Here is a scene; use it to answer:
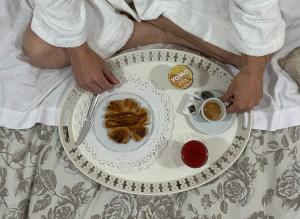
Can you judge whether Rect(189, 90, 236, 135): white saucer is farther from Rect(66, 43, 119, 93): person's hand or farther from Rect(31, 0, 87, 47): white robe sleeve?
Rect(31, 0, 87, 47): white robe sleeve

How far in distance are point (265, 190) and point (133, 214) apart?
0.31 m

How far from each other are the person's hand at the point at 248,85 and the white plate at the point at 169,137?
0.19 ft

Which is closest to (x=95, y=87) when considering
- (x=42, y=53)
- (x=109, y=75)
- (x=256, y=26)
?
(x=109, y=75)

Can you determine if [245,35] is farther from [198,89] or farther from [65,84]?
[65,84]

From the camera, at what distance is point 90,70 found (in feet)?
3.50

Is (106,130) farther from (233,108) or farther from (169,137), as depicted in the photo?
(233,108)

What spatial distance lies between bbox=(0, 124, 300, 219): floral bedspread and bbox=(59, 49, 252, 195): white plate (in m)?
0.03

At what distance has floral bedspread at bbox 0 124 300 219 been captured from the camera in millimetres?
1071

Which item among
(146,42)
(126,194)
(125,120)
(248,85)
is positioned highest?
(248,85)

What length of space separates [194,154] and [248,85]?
7.9 inches

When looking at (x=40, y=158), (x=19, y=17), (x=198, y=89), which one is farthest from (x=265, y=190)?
(x=19, y=17)

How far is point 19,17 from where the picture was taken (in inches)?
48.9

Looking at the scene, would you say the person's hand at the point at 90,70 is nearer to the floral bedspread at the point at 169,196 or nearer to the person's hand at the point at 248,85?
the floral bedspread at the point at 169,196

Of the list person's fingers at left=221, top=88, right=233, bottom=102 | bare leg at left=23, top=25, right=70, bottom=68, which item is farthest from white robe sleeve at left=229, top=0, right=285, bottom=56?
bare leg at left=23, top=25, right=70, bottom=68
